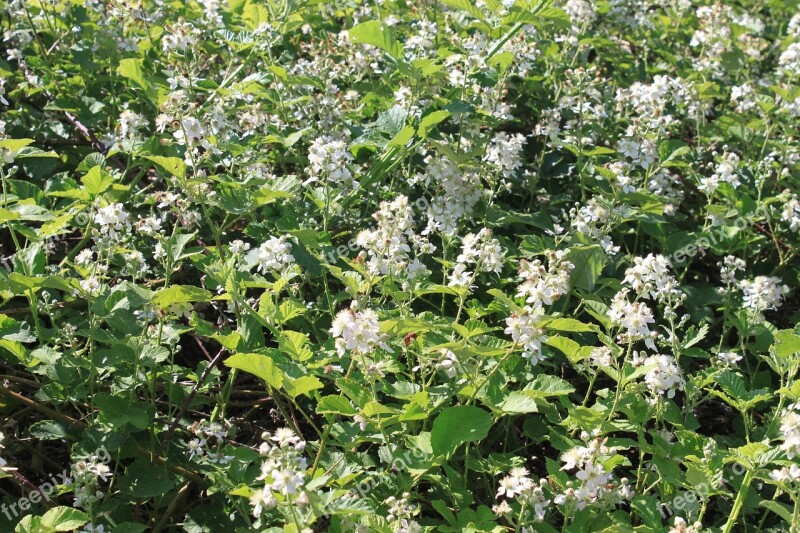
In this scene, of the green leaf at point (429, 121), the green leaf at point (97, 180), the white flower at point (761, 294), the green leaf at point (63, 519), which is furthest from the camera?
the white flower at point (761, 294)

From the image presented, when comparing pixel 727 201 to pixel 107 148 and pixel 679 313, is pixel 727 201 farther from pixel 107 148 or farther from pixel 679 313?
pixel 107 148

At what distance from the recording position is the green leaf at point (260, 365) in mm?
2092

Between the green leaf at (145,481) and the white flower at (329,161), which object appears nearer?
the green leaf at (145,481)

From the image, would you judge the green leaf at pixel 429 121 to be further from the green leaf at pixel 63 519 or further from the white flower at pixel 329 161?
the green leaf at pixel 63 519

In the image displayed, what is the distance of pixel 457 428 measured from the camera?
7.49 ft

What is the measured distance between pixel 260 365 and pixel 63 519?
578 millimetres

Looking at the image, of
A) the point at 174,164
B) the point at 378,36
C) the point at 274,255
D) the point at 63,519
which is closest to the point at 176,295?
the point at 274,255

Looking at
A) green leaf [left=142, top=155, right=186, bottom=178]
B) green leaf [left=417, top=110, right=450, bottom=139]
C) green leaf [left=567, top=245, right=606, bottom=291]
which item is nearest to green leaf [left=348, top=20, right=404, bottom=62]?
green leaf [left=417, top=110, right=450, bottom=139]

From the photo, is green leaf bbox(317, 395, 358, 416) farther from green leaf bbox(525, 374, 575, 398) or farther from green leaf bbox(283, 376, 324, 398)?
green leaf bbox(525, 374, 575, 398)

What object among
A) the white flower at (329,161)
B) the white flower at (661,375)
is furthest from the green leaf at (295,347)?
→ the white flower at (661,375)

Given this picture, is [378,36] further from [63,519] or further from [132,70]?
[63,519]

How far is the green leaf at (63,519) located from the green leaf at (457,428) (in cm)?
85

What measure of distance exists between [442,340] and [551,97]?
2022 mm

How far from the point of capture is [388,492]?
2.38m
